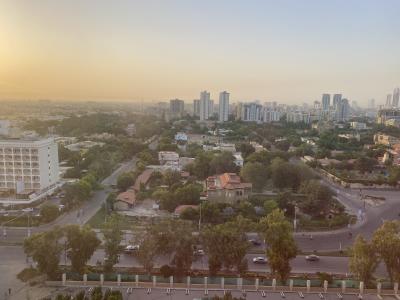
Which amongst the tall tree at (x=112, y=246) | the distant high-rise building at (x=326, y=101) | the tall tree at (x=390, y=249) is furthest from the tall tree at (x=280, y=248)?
the distant high-rise building at (x=326, y=101)

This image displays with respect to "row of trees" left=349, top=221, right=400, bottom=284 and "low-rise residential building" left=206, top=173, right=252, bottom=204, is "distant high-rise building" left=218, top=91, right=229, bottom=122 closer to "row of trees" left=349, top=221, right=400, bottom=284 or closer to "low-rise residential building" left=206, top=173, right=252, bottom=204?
"low-rise residential building" left=206, top=173, right=252, bottom=204

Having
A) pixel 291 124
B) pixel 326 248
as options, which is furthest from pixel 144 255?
pixel 291 124

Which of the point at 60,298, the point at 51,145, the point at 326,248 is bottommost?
the point at 326,248

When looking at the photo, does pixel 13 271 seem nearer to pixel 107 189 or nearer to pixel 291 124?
pixel 107 189

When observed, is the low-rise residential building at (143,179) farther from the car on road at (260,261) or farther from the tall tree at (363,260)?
the tall tree at (363,260)

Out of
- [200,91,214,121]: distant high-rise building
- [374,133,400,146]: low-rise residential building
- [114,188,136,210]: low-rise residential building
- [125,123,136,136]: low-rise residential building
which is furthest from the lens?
[200,91,214,121]: distant high-rise building

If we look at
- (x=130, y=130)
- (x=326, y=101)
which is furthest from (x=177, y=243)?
(x=326, y=101)

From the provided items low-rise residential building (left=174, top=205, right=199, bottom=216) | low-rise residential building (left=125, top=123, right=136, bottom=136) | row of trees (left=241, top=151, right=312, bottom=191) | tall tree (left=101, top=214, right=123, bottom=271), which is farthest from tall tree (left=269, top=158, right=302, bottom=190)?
low-rise residential building (left=125, top=123, right=136, bottom=136)
